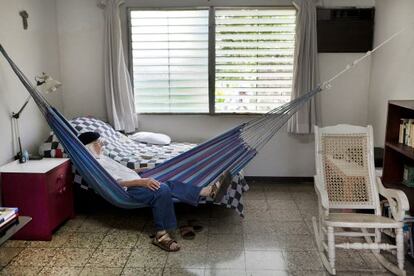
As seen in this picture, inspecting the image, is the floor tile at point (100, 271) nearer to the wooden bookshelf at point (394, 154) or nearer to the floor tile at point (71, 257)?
the floor tile at point (71, 257)

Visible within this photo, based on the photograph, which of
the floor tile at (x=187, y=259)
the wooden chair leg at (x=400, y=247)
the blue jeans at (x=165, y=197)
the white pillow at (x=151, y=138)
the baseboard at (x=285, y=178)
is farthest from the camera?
the baseboard at (x=285, y=178)

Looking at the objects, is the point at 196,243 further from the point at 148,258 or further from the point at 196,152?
the point at 196,152

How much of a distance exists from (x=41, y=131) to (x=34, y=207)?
3.45 ft

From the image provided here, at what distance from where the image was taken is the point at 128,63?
4.19 metres

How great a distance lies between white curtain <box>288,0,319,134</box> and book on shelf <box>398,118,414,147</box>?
1186 mm

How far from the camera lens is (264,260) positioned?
106 inches

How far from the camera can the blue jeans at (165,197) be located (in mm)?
2896

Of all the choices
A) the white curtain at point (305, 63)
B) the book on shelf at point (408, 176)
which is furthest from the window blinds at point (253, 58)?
the book on shelf at point (408, 176)

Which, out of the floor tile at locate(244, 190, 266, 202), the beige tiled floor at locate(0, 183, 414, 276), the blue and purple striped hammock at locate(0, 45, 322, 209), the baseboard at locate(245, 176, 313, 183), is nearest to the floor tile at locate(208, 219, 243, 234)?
the beige tiled floor at locate(0, 183, 414, 276)

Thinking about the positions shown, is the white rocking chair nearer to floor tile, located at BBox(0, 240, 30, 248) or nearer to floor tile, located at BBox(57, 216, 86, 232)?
floor tile, located at BBox(57, 216, 86, 232)

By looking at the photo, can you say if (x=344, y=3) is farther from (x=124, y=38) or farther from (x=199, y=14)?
(x=124, y=38)

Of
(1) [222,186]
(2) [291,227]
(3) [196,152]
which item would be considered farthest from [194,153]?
(2) [291,227]

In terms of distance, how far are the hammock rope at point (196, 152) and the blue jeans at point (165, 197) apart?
5 cm

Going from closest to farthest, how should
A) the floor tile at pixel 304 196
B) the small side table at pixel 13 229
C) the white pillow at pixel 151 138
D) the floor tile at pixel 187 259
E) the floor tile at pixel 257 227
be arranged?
1. the small side table at pixel 13 229
2. the floor tile at pixel 187 259
3. the floor tile at pixel 257 227
4. the floor tile at pixel 304 196
5. the white pillow at pixel 151 138
